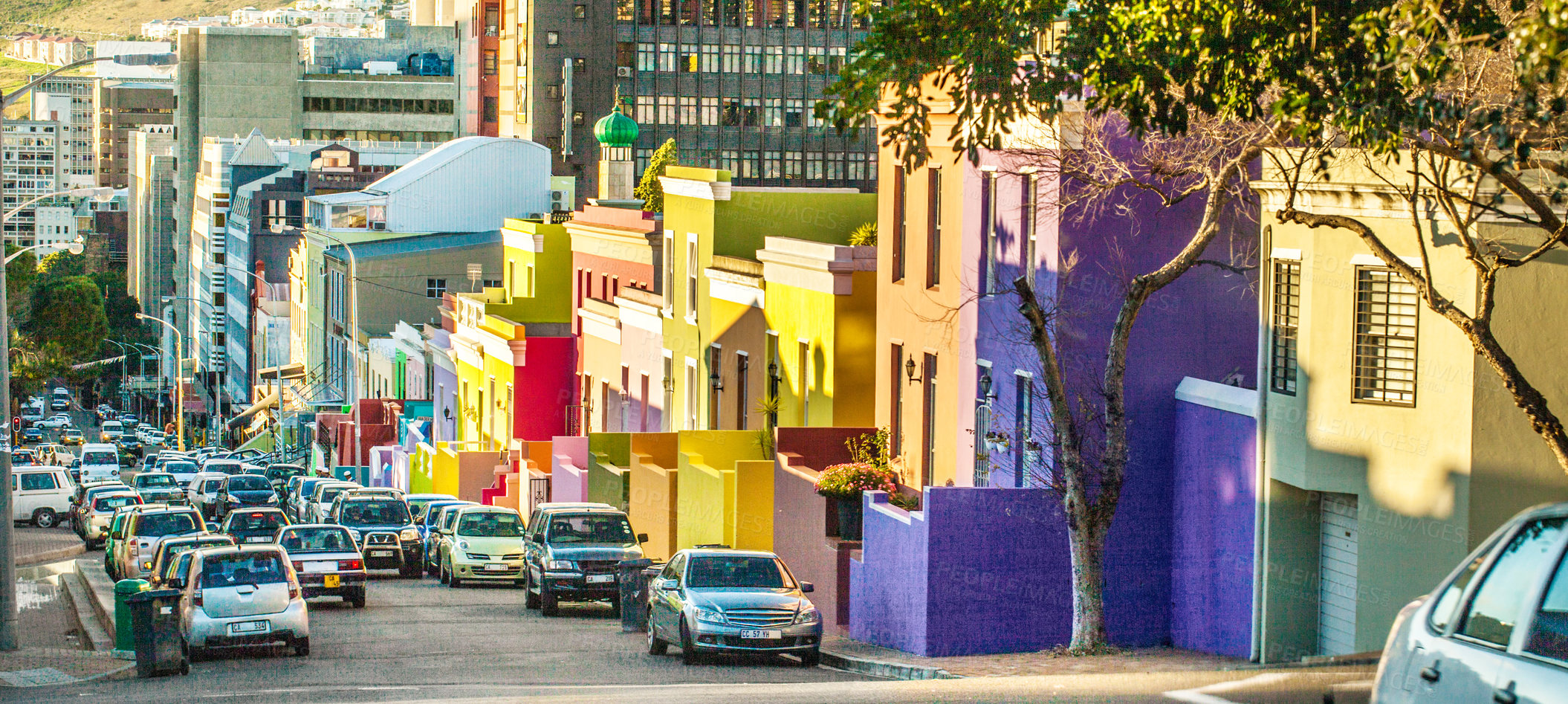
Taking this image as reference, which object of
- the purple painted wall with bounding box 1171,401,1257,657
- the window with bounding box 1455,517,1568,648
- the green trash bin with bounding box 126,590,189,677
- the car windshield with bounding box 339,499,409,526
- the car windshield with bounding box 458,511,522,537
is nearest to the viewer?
the window with bounding box 1455,517,1568,648

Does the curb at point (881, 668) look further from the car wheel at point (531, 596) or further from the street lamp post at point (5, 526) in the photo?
the street lamp post at point (5, 526)

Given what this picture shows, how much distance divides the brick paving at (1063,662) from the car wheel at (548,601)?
6.64 meters

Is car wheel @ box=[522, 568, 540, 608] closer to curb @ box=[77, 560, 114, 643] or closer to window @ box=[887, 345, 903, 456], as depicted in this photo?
window @ box=[887, 345, 903, 456]

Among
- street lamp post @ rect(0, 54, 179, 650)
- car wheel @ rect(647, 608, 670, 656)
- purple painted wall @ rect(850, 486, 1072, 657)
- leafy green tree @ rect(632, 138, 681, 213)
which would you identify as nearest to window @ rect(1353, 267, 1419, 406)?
purple painted wall @ rect(850, 486, 1072, 657)

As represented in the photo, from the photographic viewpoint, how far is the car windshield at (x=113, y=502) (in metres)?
42.8

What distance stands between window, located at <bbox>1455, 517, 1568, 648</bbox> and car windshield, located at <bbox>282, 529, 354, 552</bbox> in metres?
23.8

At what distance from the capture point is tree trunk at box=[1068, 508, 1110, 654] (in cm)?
1922

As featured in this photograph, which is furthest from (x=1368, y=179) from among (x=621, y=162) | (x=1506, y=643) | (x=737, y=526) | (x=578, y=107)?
(x=578, y=107)

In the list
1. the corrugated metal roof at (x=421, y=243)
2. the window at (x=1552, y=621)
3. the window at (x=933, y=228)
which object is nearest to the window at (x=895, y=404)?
the window at (x=933, y=228)

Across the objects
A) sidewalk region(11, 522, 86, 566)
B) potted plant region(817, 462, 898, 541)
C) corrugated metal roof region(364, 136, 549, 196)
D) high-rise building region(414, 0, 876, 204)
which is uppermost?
high-rise building region(414, 0, 876, 204)

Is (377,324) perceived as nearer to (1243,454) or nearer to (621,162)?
(621,162)

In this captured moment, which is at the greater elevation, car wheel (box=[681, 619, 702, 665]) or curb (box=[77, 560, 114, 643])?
car wheel (box=[681, 619, 702, 665])

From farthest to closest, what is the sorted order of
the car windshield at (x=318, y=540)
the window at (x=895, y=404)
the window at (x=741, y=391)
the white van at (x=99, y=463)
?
1. the white van at (x=99, y=463)
2. the window at (x=741, y=391)
3. the car windshield at (x=318, y=540)
4. the window at (x=895, y=404)

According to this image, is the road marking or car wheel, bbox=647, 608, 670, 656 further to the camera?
car wheel, bbox=647, 608, 670, 656
